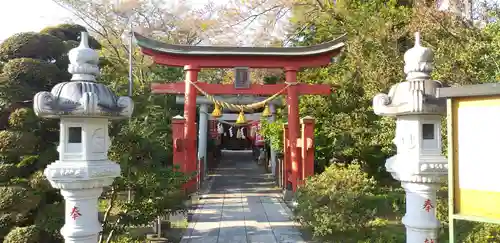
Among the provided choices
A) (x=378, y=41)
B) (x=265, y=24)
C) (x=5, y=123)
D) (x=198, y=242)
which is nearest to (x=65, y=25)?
(x=5, y=123)

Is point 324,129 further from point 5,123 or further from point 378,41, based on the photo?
point 5,123

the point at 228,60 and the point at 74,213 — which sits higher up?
the point at 228,60

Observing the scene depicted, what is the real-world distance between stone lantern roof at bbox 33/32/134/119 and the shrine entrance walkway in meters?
3.91

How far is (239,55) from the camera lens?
40.5 feet

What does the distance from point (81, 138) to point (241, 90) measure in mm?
8241

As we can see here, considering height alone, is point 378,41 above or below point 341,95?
above

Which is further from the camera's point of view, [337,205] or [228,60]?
[228,60]

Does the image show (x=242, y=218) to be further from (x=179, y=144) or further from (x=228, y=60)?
(x=228, y=60)

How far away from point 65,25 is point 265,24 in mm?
11494

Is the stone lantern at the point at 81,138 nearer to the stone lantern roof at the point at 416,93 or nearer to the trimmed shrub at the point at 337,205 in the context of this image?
the stone lantern roof at the point at 416,93

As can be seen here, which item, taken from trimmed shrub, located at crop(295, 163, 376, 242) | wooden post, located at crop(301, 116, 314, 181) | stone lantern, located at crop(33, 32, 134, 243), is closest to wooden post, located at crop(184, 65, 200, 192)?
wooden post, located at crop(301, 116, 314, 181)

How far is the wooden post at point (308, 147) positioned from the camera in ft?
37.8

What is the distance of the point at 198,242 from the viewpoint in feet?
24.7

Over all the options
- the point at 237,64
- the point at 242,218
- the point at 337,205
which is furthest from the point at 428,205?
the point at 237,64
